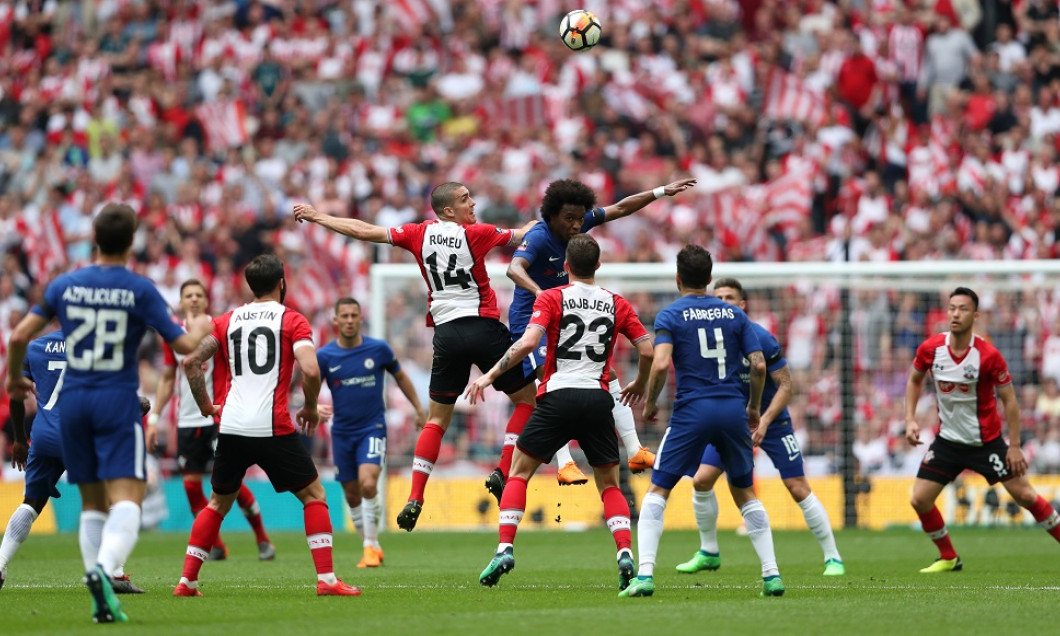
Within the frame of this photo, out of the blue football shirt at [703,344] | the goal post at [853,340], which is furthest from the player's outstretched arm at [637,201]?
the goal post at [853,340]

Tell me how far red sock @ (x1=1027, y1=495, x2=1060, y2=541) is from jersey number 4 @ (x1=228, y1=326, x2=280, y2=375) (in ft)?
23.5

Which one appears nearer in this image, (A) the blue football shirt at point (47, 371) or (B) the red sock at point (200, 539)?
(B) the red sock at point (200, 539)

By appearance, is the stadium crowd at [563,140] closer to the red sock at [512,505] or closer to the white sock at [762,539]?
the red sock at [512,505]

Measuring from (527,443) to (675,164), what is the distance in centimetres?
1444

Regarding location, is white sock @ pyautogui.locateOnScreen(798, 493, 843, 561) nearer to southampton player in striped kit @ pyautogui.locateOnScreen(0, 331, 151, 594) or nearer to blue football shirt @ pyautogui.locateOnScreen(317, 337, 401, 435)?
blue football shirt @ pyautogui.locateOnScreen(317, 337, 401, 435)

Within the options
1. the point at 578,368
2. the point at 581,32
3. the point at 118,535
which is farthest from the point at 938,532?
the point at 118,535

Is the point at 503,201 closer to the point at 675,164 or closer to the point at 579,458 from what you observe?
the point at 675,164

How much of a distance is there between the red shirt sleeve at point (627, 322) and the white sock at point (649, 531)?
46.7 inches

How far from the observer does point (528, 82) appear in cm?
2652

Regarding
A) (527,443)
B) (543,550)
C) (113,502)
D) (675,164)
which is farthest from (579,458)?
(113,502)

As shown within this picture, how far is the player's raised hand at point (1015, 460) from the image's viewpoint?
13.2m

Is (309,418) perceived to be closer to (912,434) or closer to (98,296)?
(98,296)

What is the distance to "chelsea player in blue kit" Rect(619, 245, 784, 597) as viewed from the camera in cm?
1045

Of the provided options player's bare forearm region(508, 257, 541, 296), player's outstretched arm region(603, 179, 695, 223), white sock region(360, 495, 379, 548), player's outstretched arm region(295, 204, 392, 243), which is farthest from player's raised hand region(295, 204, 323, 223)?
white sock region(360, 495, 379, 548)
